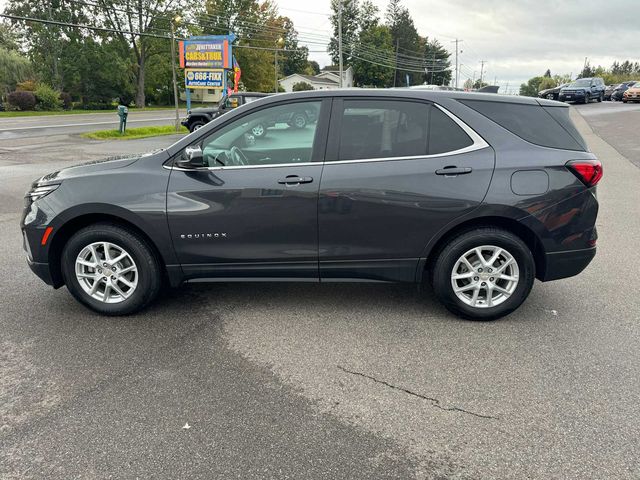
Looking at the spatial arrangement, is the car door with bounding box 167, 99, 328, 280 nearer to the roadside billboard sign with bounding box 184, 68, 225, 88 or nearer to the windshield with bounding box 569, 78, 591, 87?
the roadside billboard sign with bounding box 184, 68, 225, 88

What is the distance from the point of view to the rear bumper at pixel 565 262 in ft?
12.6

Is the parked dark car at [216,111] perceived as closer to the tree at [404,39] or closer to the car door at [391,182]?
the car door at [391,182]

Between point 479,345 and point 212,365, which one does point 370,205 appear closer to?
point 479,345

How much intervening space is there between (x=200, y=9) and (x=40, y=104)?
25.5 m

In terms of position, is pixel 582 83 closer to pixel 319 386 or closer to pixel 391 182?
pixel 391 182

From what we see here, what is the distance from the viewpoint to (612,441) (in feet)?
8.31

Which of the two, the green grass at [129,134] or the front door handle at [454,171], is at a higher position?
the green grass at [129,134]

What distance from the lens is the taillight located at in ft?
12.3

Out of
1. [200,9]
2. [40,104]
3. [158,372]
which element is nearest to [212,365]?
[158,372]

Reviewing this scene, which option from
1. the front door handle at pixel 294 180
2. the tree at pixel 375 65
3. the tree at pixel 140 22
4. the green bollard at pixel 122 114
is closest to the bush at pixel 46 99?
the tree at pixel 140 22

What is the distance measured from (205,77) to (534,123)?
23.3 metres

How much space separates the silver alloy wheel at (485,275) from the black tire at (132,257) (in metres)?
2.36

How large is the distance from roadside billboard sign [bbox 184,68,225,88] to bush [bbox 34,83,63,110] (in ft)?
76.1

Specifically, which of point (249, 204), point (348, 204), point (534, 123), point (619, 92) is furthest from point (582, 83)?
point (249, 204)
